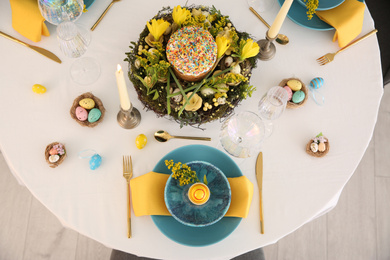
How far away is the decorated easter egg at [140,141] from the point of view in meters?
1.07

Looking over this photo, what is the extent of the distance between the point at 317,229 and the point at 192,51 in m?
1.57

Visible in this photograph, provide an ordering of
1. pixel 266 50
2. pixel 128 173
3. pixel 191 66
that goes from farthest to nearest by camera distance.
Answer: pixel 266 50 < pixel 128 173 < pixel 191 66

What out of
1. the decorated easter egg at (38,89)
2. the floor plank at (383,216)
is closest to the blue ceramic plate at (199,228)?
the decorated easter egg at (38,89)

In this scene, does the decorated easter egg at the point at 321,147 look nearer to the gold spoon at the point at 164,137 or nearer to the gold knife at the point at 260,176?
the gold knife at the point at 260,176

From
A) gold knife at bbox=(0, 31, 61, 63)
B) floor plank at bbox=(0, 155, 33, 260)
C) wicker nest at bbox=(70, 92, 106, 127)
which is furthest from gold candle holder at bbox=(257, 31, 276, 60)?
floor plank at bbox=(0, 155, 33, 260)

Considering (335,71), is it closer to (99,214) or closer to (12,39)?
(99,214)

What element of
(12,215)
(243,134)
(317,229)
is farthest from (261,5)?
(12,215)

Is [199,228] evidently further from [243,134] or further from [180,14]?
[180,14]

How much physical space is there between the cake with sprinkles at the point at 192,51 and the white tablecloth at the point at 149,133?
0.24 metres

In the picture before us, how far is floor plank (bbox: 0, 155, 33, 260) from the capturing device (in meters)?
1.88

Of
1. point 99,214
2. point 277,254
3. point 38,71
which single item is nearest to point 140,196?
point 99,214

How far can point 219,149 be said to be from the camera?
1.10m

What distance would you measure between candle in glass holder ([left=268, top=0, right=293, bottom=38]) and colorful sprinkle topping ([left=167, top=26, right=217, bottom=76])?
9.1 inches

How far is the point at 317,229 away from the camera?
6.50ft
